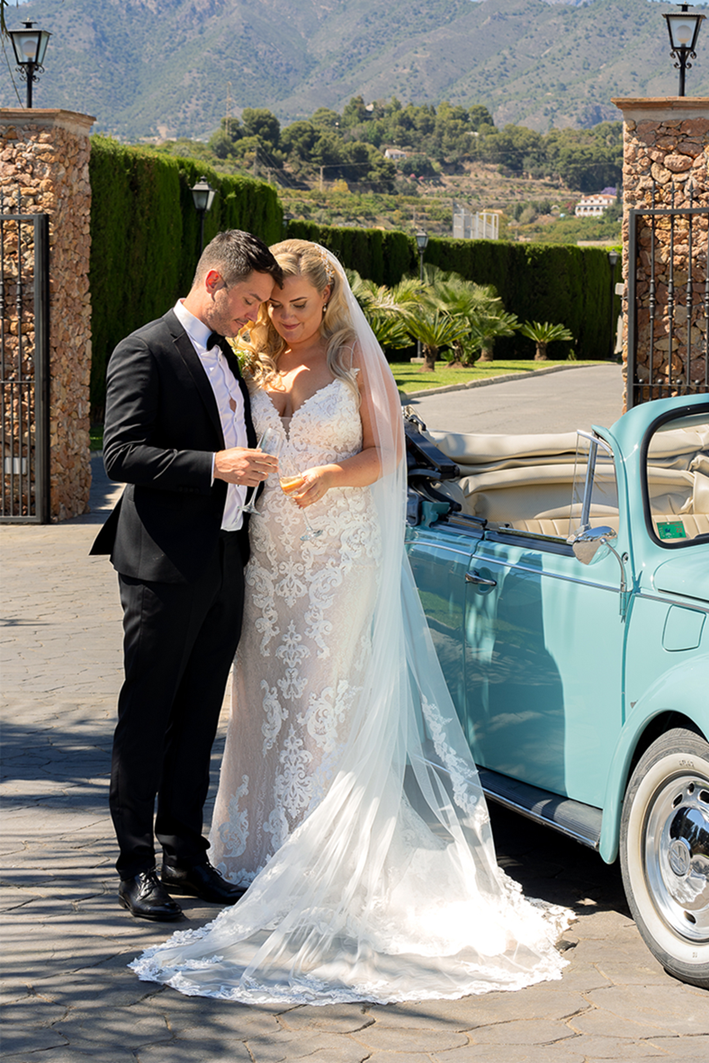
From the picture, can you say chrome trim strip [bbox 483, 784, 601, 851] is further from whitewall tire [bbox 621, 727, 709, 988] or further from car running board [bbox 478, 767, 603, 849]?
whitewall tire [bbox 621, 727, 709, 988]

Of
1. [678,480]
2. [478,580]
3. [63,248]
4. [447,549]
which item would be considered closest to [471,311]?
[63,248]

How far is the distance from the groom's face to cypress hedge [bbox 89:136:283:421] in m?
15.6

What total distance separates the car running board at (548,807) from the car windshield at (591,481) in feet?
3.07

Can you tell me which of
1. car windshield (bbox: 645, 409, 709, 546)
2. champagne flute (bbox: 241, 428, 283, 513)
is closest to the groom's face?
champagne flute (bbox: 241, 428, 283, 513)

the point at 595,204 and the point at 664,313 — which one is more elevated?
the point at 595,204

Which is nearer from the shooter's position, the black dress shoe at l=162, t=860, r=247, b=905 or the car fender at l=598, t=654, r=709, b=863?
the car fender at l=598, t=654, r=709, b=863

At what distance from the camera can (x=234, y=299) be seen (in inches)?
154

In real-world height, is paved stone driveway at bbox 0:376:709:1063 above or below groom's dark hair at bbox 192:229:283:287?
below

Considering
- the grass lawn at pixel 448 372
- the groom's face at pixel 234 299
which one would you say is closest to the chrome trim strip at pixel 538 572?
the groom's face at pixel 234 299

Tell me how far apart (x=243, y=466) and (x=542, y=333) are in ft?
118

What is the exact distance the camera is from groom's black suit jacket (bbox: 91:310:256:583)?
3.77 meters

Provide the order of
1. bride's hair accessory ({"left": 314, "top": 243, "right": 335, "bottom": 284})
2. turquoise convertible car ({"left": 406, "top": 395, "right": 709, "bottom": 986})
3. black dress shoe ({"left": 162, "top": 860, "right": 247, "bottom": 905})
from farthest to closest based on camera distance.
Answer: bride's hair accessory ({"left": 314, "top": 243, "right": 335, "bottom": 284}) < black dress shoe ({"left": 162, "top": 860, "right": 247, "bottom": 905}) < turquoise convertible car ({"left": 406, "top": 395, "right": 709, "bottom": 986})

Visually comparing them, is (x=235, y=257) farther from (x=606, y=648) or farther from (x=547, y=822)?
(x=547, y=822)

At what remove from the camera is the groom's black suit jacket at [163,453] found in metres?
3.77
